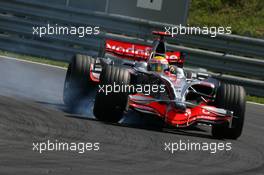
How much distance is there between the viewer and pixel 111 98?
459 inches

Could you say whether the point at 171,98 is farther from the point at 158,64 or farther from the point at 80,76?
the point at 80,76

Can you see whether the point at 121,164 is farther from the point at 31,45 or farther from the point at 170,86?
the point at 31,45

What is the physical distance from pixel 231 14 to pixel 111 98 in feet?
46.1

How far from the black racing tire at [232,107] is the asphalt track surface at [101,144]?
201mm

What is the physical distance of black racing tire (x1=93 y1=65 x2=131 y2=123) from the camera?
38.3ft

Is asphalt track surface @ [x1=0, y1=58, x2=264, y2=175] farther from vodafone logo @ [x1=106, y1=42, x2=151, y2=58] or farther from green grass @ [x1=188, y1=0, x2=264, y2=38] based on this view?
green grass @ [x1=188, y1=0, x2=264, y2=38]

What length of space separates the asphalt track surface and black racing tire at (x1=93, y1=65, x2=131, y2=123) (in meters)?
0.20

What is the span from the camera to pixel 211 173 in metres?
8.59

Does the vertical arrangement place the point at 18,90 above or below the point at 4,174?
below

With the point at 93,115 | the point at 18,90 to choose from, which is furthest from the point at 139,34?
the point at 93,115

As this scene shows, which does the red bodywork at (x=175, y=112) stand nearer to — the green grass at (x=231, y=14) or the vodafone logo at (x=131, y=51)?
the vodafone logo at (x=131, y=51)

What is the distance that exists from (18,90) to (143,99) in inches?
123

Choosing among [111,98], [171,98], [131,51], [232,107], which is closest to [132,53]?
[131,51]

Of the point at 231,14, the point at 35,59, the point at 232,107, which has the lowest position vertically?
the point at 35,59
